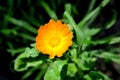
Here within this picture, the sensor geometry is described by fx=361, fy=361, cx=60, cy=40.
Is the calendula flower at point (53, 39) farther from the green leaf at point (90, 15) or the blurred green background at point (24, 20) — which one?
the blurred green background at point (24, 20)

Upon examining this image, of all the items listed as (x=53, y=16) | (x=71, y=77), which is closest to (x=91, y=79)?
(x=71, y=77)

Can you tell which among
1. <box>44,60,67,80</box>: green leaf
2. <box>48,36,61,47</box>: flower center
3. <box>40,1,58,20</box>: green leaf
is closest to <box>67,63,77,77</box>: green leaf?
<box>44,60,67,80</box>: green leaf

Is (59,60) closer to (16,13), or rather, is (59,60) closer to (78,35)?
(78,35)

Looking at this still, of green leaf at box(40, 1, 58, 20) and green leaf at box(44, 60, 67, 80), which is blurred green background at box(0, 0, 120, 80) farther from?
green leaf at box(44, 60, 67, 80)

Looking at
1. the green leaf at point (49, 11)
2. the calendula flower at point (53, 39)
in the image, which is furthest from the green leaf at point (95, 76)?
the green leaf at point (49, 11)

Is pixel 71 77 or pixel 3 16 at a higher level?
pixel 3 16

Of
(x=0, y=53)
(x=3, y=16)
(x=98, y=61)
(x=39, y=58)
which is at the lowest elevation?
(x=39, y=58)

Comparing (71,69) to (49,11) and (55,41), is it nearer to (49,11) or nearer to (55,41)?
(55,41)
